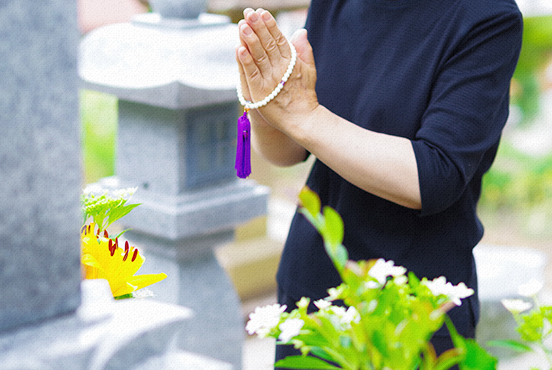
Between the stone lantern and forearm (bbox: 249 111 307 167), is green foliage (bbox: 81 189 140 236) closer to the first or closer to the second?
forearm (bbox: 249 111 307 167)

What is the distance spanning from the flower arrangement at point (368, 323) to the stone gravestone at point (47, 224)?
13cm

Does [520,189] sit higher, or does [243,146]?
[243,146]

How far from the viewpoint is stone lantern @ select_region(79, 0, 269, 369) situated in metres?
1.93

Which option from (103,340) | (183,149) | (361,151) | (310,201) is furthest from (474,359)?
(183,149)

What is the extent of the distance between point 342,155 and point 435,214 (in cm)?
30

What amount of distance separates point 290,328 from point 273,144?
2.72ft

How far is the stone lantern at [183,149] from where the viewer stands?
1.93 metres

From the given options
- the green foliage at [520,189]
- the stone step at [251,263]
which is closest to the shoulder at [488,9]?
the stone step at [251,263]

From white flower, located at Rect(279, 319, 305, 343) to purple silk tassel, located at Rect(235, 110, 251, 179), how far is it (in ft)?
2.17

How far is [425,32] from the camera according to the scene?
1270 mm

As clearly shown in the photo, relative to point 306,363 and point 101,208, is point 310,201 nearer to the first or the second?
point 306,363

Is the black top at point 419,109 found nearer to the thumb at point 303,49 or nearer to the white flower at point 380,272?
the thumb at point 303,49

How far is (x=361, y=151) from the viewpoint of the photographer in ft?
3.75

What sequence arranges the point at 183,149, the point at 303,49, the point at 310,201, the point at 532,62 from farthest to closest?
1. the point at 532,62
2. the point at 183,149
3. the point at 303,49
4. the point at 310,201
